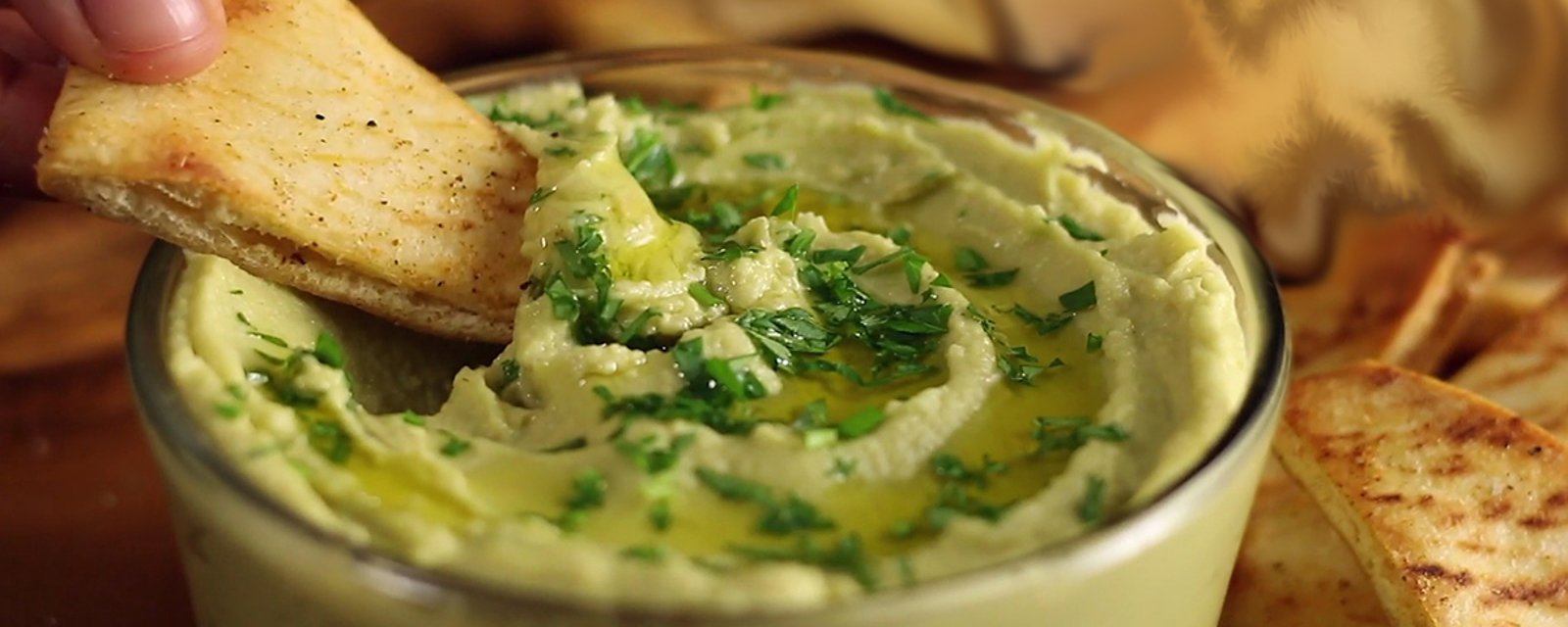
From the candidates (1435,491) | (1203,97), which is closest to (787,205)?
(1435,491)

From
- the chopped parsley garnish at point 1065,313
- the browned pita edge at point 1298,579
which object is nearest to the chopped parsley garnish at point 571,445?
the chopped parsley garnish at point 1065,313

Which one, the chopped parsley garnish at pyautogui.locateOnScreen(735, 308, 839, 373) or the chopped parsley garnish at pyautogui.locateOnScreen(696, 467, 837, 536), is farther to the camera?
the chopped parsley garnish at pyautogui.locateOnScreen(735, 308, 839, 373)

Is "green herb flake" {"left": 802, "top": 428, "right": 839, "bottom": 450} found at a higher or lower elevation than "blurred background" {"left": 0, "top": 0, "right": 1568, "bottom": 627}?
higher

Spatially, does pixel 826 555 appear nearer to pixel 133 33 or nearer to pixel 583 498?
pixel 583 498

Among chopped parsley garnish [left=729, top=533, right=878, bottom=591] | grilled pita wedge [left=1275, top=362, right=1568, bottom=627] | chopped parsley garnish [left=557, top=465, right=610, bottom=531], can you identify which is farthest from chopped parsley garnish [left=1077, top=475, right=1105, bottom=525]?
grilled pita wedge [left=1275, top=362, right=1568, bottom=627]

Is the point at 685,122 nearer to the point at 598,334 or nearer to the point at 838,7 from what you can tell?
the point at 598,334

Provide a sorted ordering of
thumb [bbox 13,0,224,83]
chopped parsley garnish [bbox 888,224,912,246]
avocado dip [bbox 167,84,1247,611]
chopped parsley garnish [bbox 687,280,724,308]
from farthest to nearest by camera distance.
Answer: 1. chopped parsley garnish [bbox 888,224,912,246]
2. chopped parsley garnish [bbox 687,280,724,308]
3. thumb [bbox 13,0,224,83]
4. avocado dip [bbox 167,84,1247,611]

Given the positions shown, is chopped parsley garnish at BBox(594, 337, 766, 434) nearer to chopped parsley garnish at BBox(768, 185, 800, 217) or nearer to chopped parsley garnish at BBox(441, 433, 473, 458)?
chopped parsley garnish at BBox(441, 433, 473, 458)
